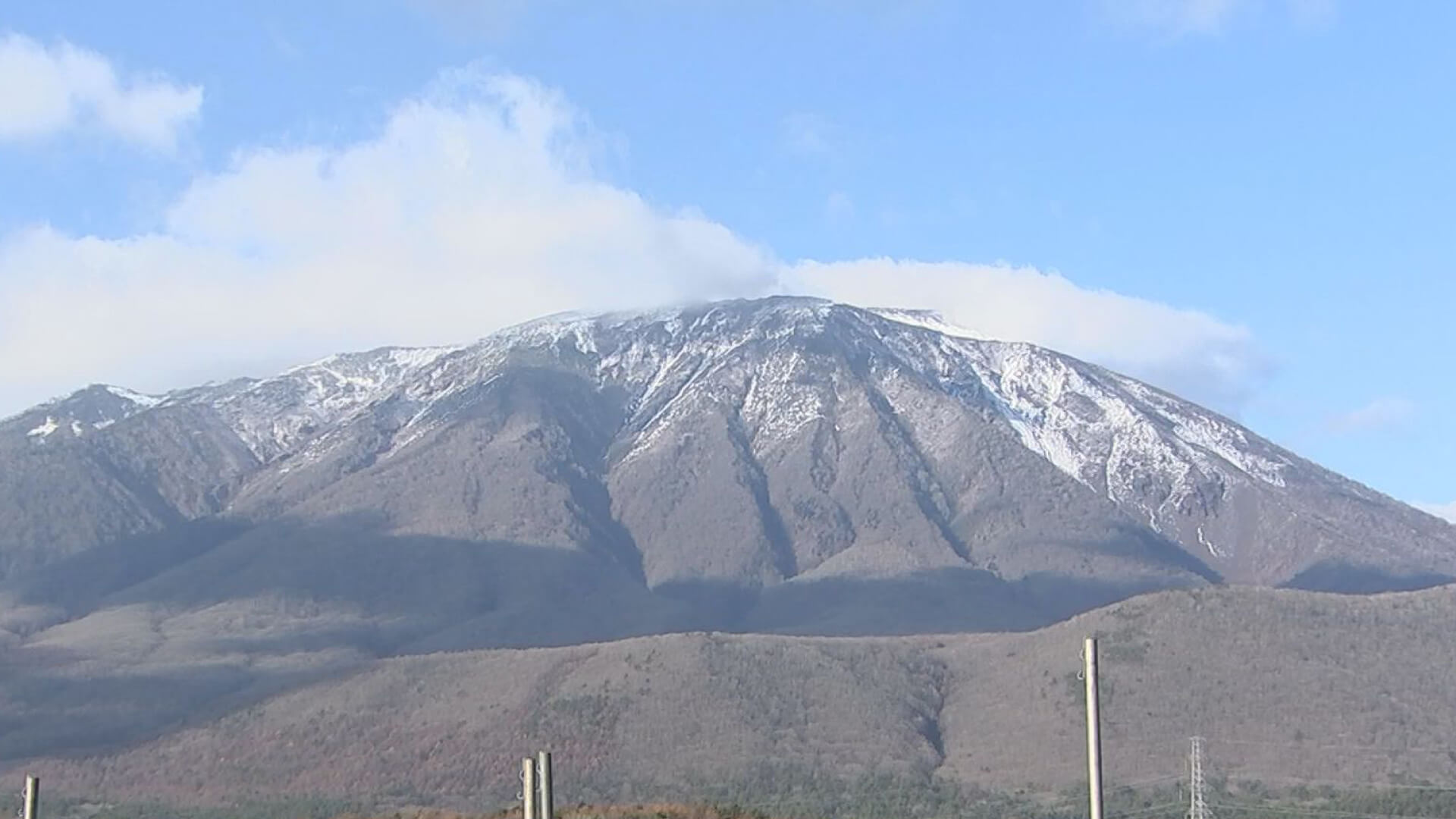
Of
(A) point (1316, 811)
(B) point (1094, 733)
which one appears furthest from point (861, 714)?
(B) point (1094, 733)

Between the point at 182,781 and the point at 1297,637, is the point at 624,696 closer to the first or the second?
the point at 182,781

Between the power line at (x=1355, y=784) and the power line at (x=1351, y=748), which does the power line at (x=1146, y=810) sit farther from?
the power line at (x=1351, y=748)

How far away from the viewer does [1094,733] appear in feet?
143

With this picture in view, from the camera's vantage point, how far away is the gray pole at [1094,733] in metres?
42.7

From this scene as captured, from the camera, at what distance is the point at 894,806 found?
412 feet

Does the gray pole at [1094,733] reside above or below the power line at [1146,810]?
above

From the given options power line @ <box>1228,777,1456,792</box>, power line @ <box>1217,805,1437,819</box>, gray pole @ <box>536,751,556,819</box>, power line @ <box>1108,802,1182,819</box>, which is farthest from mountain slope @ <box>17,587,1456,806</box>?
gray pole @ <box>536,751,556,819</box>

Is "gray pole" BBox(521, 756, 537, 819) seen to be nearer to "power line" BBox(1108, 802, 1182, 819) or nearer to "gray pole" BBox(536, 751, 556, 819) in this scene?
"gray pole" BBox(536, 751, 556, 819)

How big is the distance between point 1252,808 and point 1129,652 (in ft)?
144

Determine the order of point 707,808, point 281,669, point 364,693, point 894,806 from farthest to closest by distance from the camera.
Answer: point 281,669 → point 364,693 → point 894,806 → point 707,808

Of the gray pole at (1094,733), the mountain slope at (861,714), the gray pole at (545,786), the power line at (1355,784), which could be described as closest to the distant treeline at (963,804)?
the power line at (1355,784)

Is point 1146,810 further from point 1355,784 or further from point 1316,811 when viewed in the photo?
point 1355,784

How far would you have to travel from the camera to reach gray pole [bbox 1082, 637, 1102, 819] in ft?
140

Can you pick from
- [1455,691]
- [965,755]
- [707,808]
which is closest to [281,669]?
[965,755]
